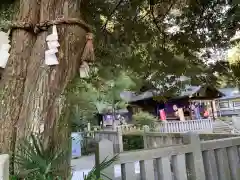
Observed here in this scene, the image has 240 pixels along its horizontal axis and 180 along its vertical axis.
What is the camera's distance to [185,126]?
44.5 feet

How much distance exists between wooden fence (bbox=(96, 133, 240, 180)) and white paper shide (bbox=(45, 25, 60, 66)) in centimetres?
84

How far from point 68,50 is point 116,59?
11.2ft

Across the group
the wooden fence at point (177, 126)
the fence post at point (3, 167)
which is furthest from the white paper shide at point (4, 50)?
the wooden fence at point (177, 126)

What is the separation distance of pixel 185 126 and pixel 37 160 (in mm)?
13002

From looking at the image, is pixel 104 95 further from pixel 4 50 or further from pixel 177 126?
pixel 4 50

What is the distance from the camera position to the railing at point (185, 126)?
1291 centimetres

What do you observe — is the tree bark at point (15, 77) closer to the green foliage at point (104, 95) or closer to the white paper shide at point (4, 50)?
the white paper shide at point (4, 50)

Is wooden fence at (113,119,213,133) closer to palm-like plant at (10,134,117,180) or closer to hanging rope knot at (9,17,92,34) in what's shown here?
hanging rope knot at (9,17,92,34)

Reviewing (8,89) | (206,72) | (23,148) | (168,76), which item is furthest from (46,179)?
(206,72)

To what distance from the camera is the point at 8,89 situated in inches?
60.6

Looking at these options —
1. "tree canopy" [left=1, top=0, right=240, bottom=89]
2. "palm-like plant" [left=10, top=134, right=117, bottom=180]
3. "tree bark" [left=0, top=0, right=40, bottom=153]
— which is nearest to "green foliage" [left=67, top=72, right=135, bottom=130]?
"tree canopy" [left=1, top=0, right=240, bottom=89]

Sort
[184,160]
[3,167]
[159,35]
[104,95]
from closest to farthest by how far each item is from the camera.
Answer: [3,167] < [184,160] < [159,35] < [104,95]

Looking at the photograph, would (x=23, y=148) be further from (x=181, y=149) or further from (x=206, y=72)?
(x=206, y=72)

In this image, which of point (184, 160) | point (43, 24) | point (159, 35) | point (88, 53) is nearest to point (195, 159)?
point (184, 160)
